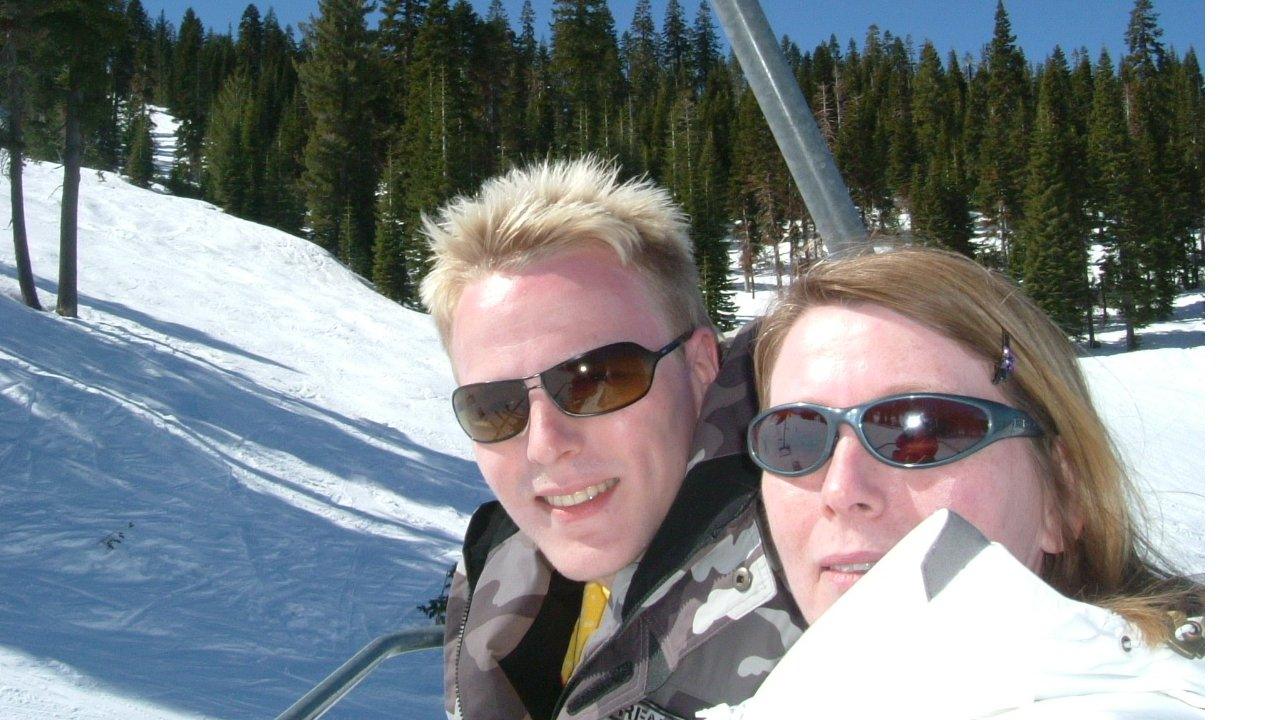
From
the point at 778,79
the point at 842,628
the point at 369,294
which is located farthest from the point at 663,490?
the point at 369,294

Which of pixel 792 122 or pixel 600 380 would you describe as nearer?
pixel 600 380

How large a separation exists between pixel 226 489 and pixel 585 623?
10.9 meters

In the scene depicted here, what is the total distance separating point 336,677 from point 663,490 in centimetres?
117

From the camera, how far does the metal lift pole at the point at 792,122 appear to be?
216 centimetres

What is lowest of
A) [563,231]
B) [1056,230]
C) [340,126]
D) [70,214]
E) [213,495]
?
[213,495]

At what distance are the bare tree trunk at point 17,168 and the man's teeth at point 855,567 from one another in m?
20.7

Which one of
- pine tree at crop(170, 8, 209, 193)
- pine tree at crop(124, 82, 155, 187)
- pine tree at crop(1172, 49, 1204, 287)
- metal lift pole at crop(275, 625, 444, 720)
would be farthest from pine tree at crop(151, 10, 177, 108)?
metal lift pole at crop(275, 625, 444, 720)

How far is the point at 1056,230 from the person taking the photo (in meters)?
38.5

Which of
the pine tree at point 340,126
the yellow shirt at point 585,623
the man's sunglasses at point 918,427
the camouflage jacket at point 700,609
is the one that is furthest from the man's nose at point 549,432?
the pine tree at point 340,126

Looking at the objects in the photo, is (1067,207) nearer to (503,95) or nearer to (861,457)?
(503,95)

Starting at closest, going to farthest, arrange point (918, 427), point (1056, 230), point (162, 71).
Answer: point (918, 427)
point (1056, 230)
point (162, 71)

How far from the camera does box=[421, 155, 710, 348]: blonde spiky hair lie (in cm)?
178

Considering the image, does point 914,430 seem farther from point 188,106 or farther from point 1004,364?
point 188,106

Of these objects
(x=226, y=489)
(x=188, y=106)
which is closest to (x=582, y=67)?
(x=188, y=106)
